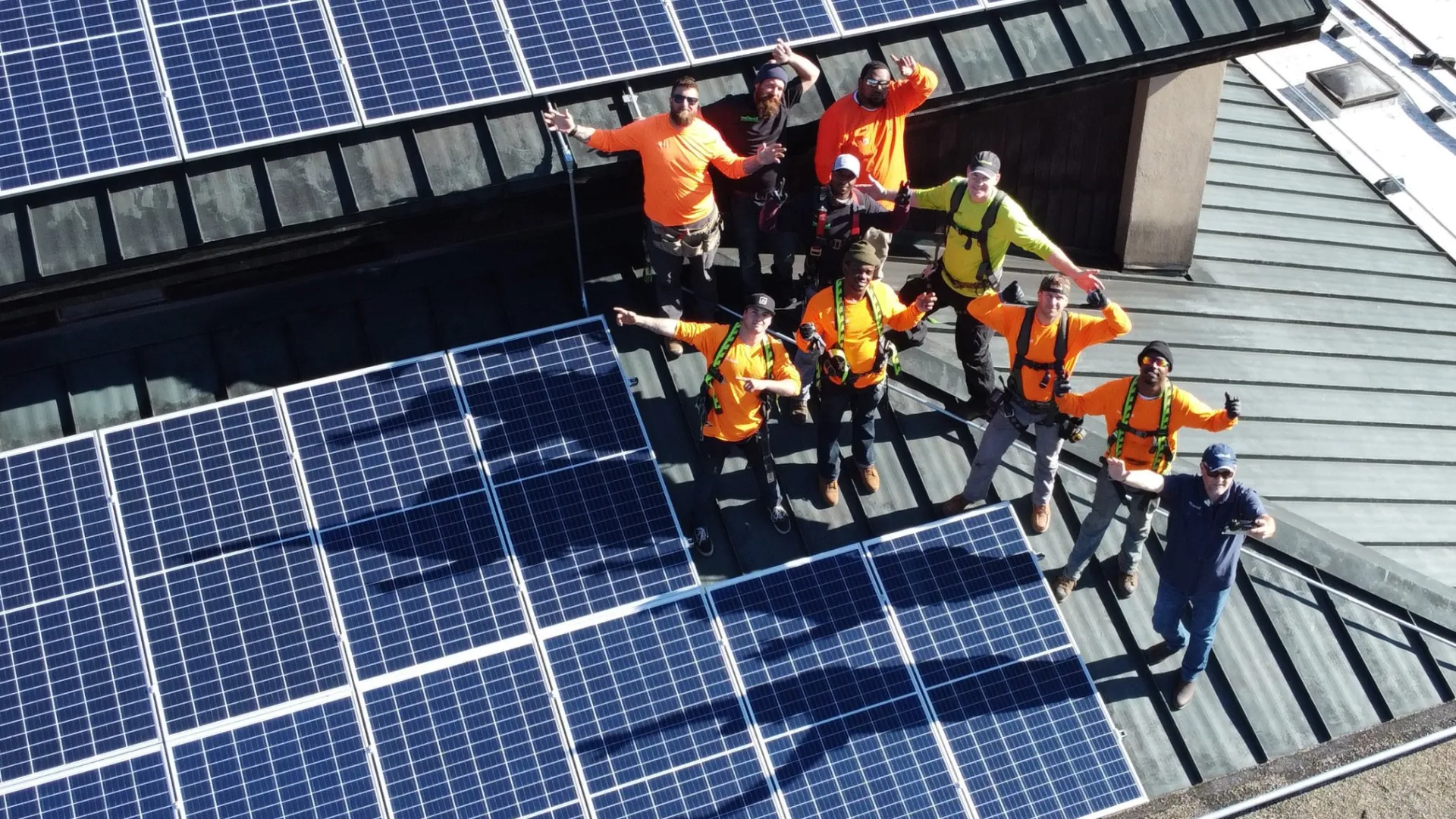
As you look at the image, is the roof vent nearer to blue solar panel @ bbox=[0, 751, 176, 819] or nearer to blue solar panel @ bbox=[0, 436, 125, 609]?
blue solar panel @ bbox=[0, 436, 125, 609]

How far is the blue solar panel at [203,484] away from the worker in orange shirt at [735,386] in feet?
10.2

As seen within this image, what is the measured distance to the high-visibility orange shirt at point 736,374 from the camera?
33.9 ft

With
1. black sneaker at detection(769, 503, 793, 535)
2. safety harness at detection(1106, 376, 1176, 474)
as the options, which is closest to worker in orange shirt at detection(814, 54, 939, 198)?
safety harness at detection(1106, 376, 1176, 474)

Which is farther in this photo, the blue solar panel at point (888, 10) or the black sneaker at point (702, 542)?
the blue solar panel at point (888, 10)

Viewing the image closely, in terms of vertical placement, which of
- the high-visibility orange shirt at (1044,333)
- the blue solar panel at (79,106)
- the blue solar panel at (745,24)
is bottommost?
the high-visibility orange shirt at (1044,333)

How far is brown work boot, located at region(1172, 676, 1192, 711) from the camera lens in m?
10.8

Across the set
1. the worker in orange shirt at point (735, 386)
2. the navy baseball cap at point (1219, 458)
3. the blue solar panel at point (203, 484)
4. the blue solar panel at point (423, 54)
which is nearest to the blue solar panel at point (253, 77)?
the blue solar panel at point (423, 54)

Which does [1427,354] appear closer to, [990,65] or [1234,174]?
[1234,174]

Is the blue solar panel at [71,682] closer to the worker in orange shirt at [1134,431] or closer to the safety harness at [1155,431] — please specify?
the worker in orange shirt at [1134,431]

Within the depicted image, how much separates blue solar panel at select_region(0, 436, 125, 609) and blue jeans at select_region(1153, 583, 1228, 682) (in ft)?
27.6

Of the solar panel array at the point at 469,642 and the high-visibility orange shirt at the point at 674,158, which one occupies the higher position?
the high-visibility orange shirt at the point at 674,158

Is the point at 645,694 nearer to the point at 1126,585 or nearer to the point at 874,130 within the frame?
the point at 1126,585

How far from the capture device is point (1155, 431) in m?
10.4

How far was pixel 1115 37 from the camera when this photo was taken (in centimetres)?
1271
